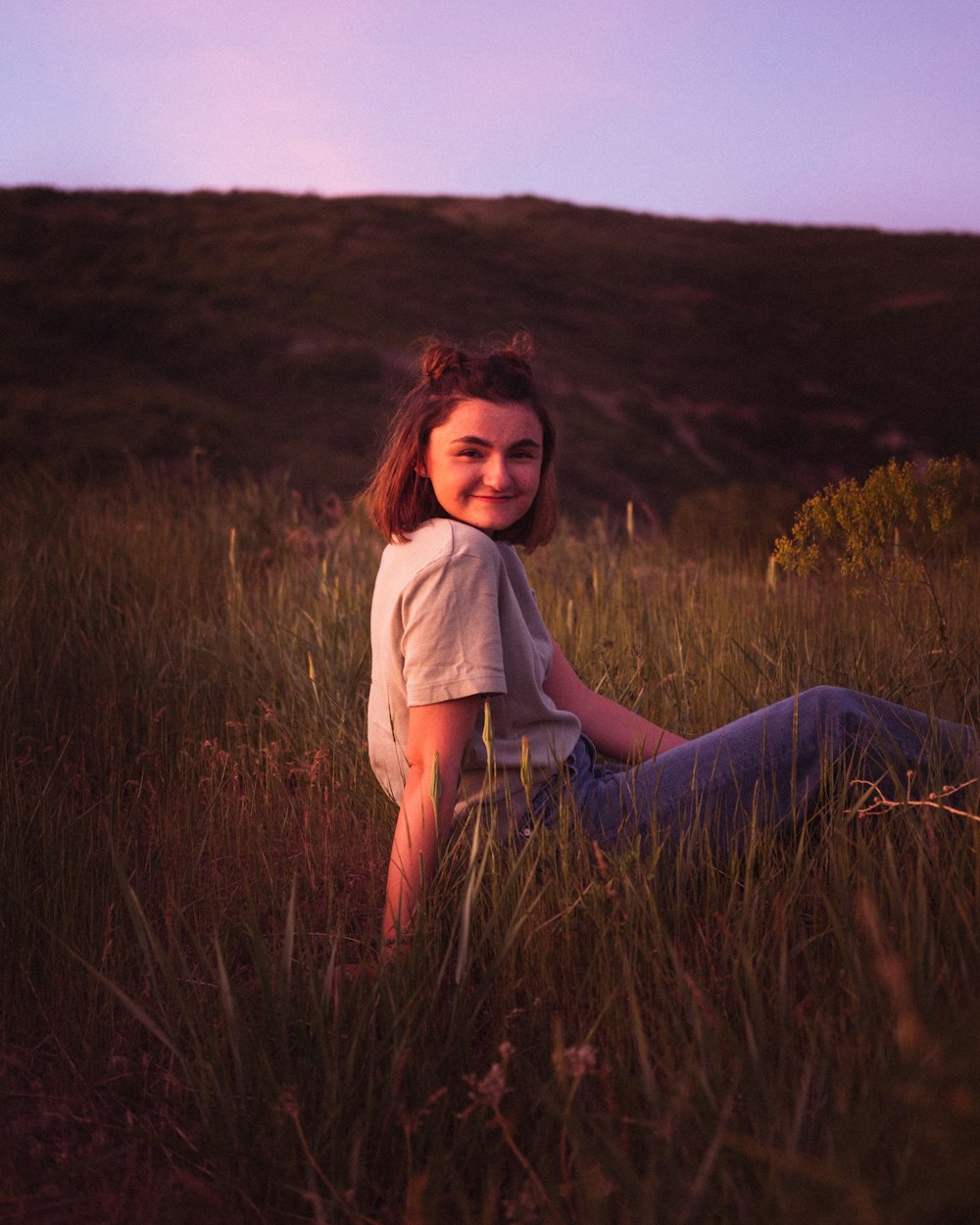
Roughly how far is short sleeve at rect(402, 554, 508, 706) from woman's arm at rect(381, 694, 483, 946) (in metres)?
0.04

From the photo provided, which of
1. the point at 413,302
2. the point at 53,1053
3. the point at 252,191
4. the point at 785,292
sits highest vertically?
the point at 252,191

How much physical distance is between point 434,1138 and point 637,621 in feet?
7.58

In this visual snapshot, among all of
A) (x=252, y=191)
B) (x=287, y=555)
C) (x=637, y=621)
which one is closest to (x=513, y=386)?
(x=637, y=621)

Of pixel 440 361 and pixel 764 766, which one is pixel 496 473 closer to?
pixel 440 361

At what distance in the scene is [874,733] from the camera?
184 cm

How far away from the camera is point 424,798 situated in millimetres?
1622

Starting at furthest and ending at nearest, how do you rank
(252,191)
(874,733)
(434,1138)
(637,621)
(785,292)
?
(252,191) → (785,292) → (637,621) → (874,733) → (434,1138)

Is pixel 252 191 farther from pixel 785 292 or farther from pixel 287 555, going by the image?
pixel 287 555

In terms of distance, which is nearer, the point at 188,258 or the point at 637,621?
the point at 637,621

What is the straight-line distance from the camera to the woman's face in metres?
1.92

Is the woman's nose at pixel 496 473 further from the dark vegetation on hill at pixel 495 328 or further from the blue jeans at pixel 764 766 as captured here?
the dark vegetation on hill at pixel 495 328

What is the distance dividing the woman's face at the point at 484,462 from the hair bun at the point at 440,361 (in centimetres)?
10

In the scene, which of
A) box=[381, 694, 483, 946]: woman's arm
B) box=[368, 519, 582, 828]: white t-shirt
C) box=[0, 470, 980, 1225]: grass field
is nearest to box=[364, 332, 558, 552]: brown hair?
box=[368, 519, 582, 828]: white t-shirt

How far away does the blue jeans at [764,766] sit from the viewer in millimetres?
1834
